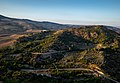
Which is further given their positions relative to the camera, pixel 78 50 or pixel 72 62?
pixel 78 50

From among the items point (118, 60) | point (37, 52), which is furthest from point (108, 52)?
point (37, 52)

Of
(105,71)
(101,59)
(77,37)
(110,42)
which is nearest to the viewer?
(105,71)

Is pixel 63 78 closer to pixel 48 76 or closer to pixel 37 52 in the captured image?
pixel 48 76

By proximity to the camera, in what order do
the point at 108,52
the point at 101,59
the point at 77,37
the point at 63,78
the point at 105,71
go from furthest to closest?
the point at 77,37 → the point at 108,52 → the point at 101,59 → the point at 105,71 → the point at 63,78

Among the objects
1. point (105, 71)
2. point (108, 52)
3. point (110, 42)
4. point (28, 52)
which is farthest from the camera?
point (110, 42)

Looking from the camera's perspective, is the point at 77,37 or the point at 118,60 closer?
the point at 118,60

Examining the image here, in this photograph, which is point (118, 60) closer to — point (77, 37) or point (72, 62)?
point (72, 62)
